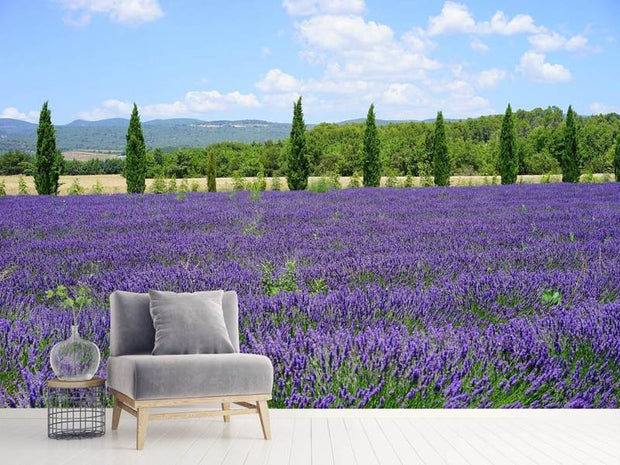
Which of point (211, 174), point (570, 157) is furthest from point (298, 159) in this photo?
point (570, 157)

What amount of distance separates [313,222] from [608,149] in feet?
73.4

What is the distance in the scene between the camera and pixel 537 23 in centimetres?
765

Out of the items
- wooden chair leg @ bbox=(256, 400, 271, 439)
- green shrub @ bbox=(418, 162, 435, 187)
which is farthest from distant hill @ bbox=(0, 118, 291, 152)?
wooden chair leg @ bbox=(256, 400, 271, 439)

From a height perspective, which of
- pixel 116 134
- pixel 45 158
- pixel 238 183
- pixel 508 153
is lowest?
pixel 238 183

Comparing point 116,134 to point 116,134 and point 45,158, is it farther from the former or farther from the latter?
point 45,158

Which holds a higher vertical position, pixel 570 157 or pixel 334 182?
pixel 570 157

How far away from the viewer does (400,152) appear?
104ft

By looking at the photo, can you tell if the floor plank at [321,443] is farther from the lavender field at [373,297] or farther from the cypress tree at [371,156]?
the cypress tree at [371,156]

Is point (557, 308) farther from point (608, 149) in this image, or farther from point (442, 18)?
point (608, 149)

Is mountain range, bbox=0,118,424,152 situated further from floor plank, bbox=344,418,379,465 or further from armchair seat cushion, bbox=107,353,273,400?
Result: floor plank, bbox=344,418,379,465

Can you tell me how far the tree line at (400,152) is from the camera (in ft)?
70.3

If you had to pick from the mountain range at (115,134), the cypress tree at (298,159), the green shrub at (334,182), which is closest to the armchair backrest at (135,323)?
the mountain range at (115,134)

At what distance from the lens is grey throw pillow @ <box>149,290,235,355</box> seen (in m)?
3.48

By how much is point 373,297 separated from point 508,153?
20.1 metres
